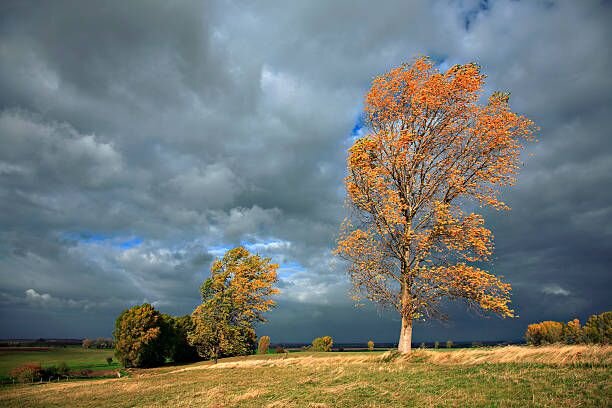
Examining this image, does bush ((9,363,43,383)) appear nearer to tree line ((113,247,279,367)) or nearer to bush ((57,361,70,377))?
bush ((57,361,70,377))

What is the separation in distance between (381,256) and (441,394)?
1152 cm

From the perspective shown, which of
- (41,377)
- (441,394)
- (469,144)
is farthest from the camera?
(41,377)

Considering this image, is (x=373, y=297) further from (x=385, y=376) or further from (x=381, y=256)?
(x=385, y=376)

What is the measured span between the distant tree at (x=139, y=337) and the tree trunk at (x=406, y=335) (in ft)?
185

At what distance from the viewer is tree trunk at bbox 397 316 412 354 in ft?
69.1

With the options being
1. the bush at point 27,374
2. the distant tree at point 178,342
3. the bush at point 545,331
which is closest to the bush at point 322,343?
the distant tree at point 178,342

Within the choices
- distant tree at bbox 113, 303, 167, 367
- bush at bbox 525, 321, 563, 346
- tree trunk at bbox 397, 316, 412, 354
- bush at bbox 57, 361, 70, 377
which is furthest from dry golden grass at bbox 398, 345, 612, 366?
bush at bbox 525, 321, 563, 346

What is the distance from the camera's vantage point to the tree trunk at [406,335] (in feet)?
69.1

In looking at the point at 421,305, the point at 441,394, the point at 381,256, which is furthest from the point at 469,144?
the point at 441,394

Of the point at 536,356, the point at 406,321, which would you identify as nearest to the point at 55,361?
the point at 406,321

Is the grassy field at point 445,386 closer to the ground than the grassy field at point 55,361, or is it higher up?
higher up

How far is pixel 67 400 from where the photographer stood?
22.1 m

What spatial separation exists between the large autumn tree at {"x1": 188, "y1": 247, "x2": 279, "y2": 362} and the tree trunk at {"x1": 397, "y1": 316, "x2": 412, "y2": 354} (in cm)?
3336

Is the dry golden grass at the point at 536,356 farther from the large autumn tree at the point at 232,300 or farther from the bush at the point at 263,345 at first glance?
the bush at the point at 263,345
